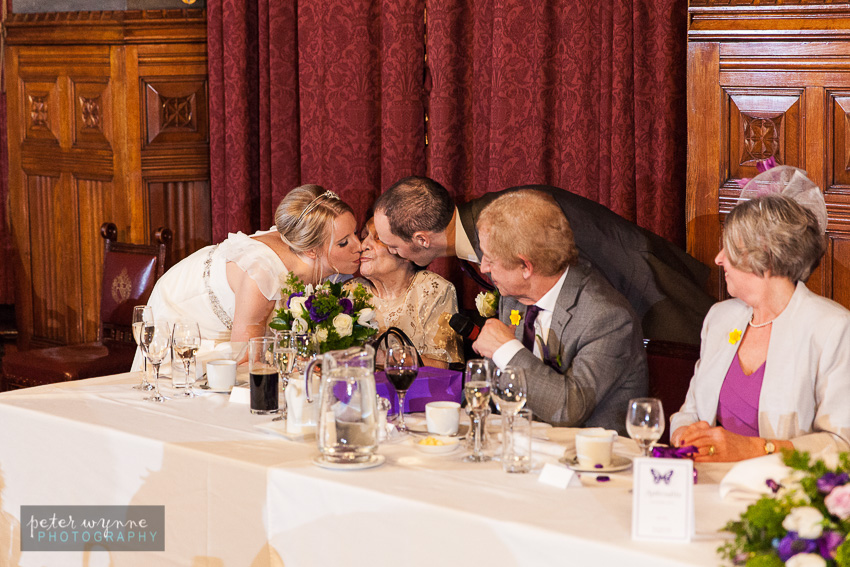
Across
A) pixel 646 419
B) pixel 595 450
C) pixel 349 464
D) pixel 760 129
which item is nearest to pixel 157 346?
pixel 349 464

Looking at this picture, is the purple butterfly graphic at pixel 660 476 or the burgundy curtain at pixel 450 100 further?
the burgundy curtain at pixel 450 100

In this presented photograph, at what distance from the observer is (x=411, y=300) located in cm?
337

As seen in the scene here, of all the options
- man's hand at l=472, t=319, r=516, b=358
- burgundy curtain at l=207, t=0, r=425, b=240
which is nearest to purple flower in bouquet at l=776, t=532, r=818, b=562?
man's hand at l=472, t=319, r=516, b=358

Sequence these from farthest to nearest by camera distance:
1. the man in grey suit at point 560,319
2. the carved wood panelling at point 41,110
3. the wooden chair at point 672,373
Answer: the carved wood panelling at point 41,110, the wooden chair at point 672,373, the man in grey suit at point 560,319

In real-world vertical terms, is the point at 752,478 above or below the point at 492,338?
below

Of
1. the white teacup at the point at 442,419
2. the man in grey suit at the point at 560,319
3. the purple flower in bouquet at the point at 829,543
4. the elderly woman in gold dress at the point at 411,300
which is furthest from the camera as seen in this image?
the elderly woman in gold dress at the point at 411,300

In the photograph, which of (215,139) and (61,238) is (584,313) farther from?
(61,238)

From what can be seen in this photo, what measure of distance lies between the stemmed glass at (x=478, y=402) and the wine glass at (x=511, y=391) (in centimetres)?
4

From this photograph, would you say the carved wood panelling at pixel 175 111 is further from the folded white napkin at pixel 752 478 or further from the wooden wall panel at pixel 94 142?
the folded white napkin at pixel 752 478

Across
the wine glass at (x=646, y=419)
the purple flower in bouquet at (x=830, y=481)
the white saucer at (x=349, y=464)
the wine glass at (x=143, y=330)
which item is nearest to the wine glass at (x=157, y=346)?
the wine glass at (x=143, y=330)

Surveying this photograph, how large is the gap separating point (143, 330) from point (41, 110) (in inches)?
125

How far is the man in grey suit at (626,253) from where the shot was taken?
9.18ft

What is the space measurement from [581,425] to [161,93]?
329 centimetres

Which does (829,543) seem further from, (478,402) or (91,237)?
(91,237)
